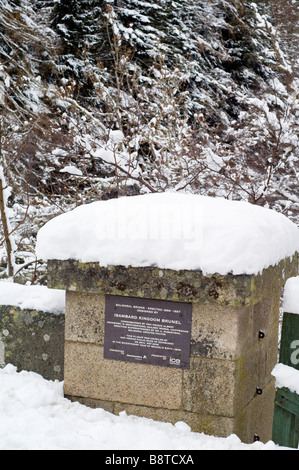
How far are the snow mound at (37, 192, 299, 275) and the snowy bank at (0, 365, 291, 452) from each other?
0.91 metres

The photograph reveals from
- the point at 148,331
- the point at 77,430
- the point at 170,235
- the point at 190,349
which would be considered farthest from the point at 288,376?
the point at 77,430

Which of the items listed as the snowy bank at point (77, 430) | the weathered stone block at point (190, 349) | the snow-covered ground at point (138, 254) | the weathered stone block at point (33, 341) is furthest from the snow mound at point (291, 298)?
the weathered stone block at point (33, 341)

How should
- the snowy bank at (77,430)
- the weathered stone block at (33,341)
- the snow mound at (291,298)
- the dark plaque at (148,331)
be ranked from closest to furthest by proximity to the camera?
the snowy bank at (77,430) < the snow mound at (291,298) < the dark plaque at (148,331) < the weathered stone block at (33,341)

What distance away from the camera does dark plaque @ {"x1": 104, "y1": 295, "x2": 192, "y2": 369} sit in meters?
2.83

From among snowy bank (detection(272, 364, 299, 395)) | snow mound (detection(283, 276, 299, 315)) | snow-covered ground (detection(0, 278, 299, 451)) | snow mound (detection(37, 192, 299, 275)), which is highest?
snow mound (detection(37, 192, 299, 275))

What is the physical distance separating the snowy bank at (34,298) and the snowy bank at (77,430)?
22.0 inches

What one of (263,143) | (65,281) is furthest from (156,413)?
(263,143)

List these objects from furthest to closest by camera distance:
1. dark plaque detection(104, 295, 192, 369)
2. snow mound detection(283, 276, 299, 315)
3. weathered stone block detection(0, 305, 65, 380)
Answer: weathered stone block detection(0, 305, 65, 380) < dark plaque detection(104, 295, 192, 369) < snow mound detection(283, 276, 299, 315)

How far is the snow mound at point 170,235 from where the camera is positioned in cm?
263

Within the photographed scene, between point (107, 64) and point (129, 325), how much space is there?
30.7ft

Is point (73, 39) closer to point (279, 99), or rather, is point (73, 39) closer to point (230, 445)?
point (279, 99)

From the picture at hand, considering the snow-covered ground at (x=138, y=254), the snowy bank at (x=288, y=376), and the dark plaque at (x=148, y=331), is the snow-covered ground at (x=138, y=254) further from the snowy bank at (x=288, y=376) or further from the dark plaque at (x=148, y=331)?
the dark plaque at (x=148, y=331)

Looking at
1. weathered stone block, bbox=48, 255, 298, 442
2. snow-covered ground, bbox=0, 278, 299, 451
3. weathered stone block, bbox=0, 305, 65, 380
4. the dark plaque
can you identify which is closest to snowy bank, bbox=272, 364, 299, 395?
snow-covered ground, bbox=0, 278, 299, 451

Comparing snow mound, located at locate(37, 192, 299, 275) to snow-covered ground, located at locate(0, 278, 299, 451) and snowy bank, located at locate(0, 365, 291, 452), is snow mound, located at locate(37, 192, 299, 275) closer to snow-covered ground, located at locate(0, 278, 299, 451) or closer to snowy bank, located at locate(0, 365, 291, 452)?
snow-covered ground, located at locate(0, 278, 299, 451)
